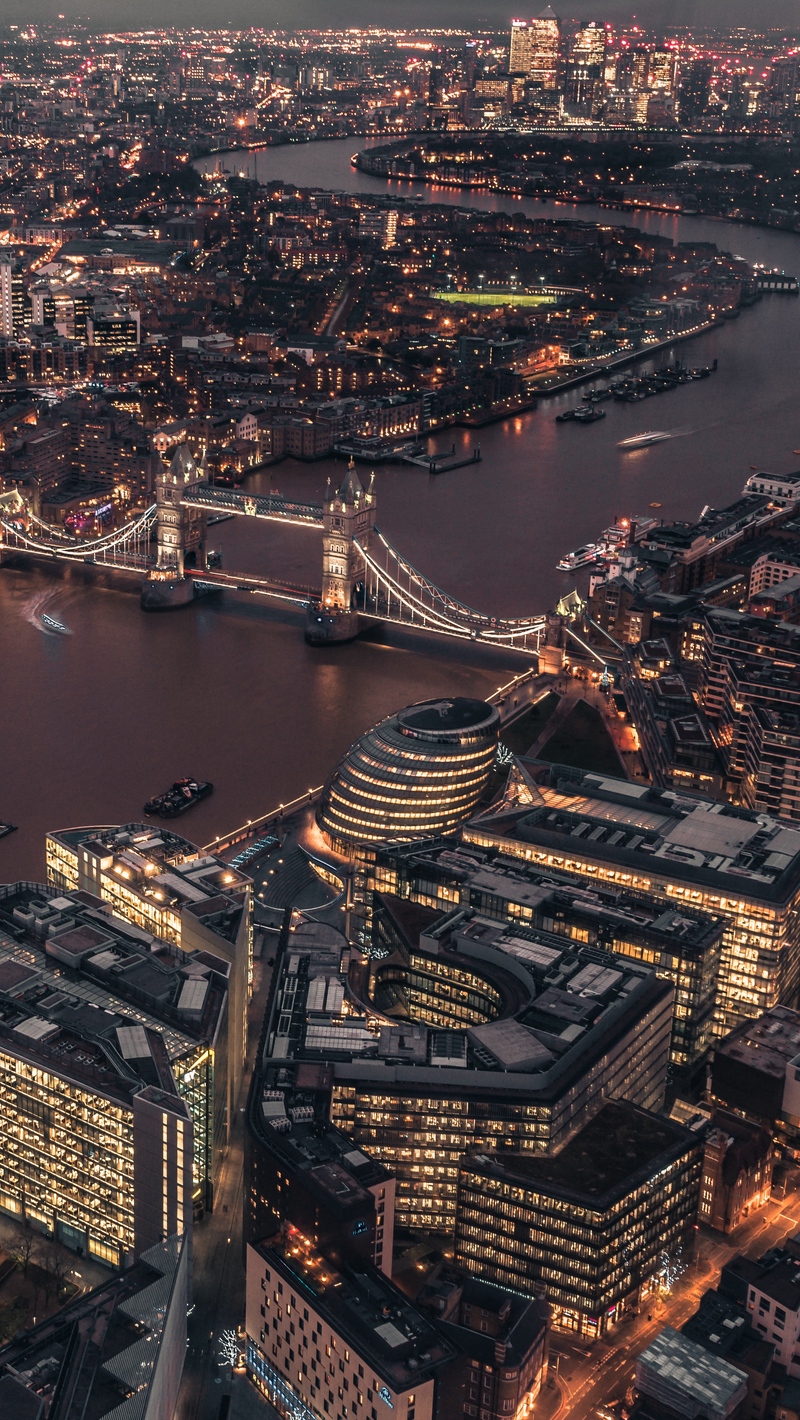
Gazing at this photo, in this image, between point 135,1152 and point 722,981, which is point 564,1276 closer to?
point 135,1152

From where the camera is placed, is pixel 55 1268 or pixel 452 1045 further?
pixel 452 1045

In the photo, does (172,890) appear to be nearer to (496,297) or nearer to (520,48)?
(496,297)

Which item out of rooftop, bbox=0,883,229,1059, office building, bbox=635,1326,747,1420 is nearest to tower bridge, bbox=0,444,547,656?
rooftop, bbox=0,883,229,1059

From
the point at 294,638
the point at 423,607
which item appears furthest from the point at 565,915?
the point at 294,638

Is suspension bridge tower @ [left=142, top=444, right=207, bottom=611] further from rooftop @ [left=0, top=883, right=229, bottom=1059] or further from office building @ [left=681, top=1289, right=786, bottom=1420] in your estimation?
office building @ [left=681, top=1289, right=786, bottom=1420]

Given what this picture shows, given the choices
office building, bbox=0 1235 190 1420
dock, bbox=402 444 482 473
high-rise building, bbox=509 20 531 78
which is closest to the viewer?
office building, bbox=0 1235 190 1420

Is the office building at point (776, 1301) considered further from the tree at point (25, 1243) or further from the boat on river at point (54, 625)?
the boat on river at point (54, 625)

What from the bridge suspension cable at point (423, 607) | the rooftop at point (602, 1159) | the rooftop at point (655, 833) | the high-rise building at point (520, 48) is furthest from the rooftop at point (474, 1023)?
the high-rise building at point (520, 48)

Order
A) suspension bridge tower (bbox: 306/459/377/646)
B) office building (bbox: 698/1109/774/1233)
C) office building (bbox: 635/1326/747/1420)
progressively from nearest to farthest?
office building (bbox: 635/1326/747/1420), office building (bbox: 698/1109/774/1233), suspension bridge tower (bbox: 306/459/377/646)
